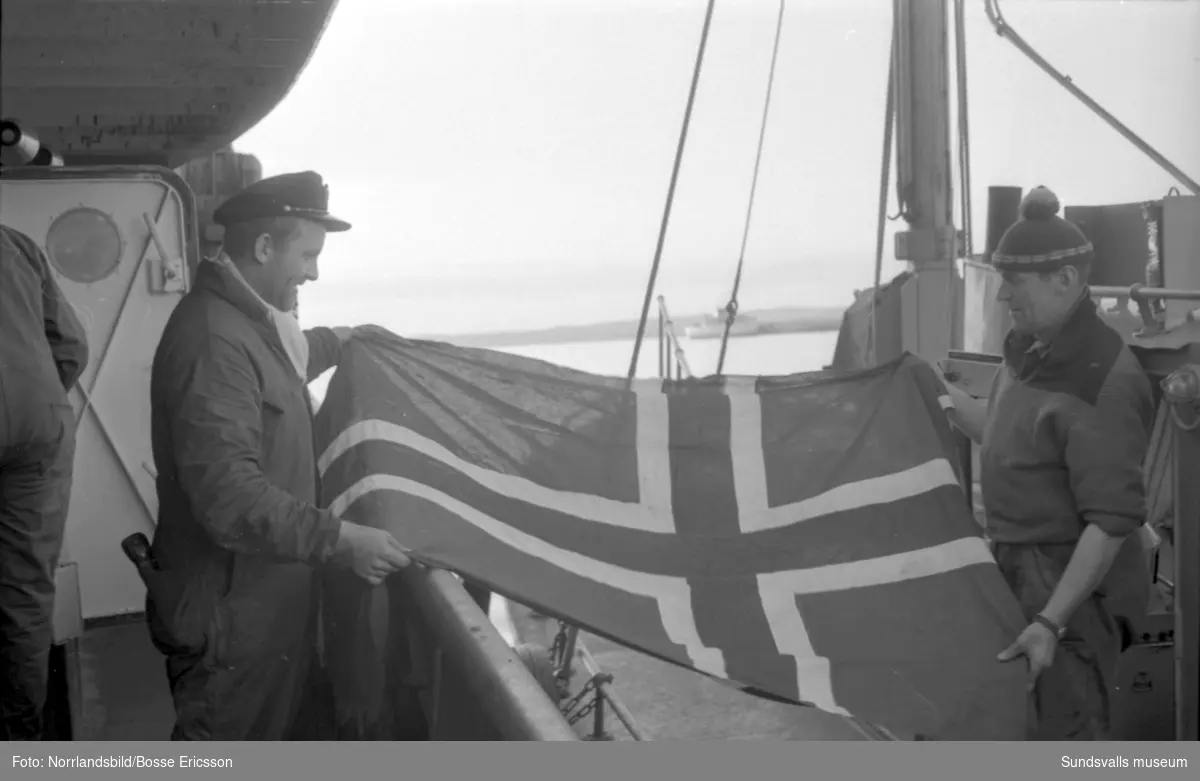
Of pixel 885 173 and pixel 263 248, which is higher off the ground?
pixel 885 173

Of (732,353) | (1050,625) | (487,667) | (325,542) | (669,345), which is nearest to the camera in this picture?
(487,667)

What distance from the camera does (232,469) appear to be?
260 cm

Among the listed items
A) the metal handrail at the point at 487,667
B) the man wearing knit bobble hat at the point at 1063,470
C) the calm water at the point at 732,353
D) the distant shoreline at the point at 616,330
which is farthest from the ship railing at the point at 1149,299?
the distant shoreline at the point at 616,330

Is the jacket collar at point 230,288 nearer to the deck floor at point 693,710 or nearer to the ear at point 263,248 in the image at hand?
the ear at point 263,248

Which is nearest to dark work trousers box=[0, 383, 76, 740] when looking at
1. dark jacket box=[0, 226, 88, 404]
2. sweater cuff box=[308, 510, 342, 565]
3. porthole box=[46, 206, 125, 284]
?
dark jacket box=[0, 226, 88, 404]

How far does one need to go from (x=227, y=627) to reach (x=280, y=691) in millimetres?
215

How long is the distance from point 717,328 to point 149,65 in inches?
1559

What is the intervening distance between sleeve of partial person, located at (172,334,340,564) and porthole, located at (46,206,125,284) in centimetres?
225

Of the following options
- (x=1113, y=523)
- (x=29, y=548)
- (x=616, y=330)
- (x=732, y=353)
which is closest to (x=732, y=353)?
(x=732, y=353)

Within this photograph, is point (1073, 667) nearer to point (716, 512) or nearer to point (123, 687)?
point (716, 512)

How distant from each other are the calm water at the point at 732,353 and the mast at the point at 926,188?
77.8 feet

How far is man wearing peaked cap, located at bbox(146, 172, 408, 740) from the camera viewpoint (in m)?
2.60

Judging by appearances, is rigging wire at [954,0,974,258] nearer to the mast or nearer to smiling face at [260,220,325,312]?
the mast
